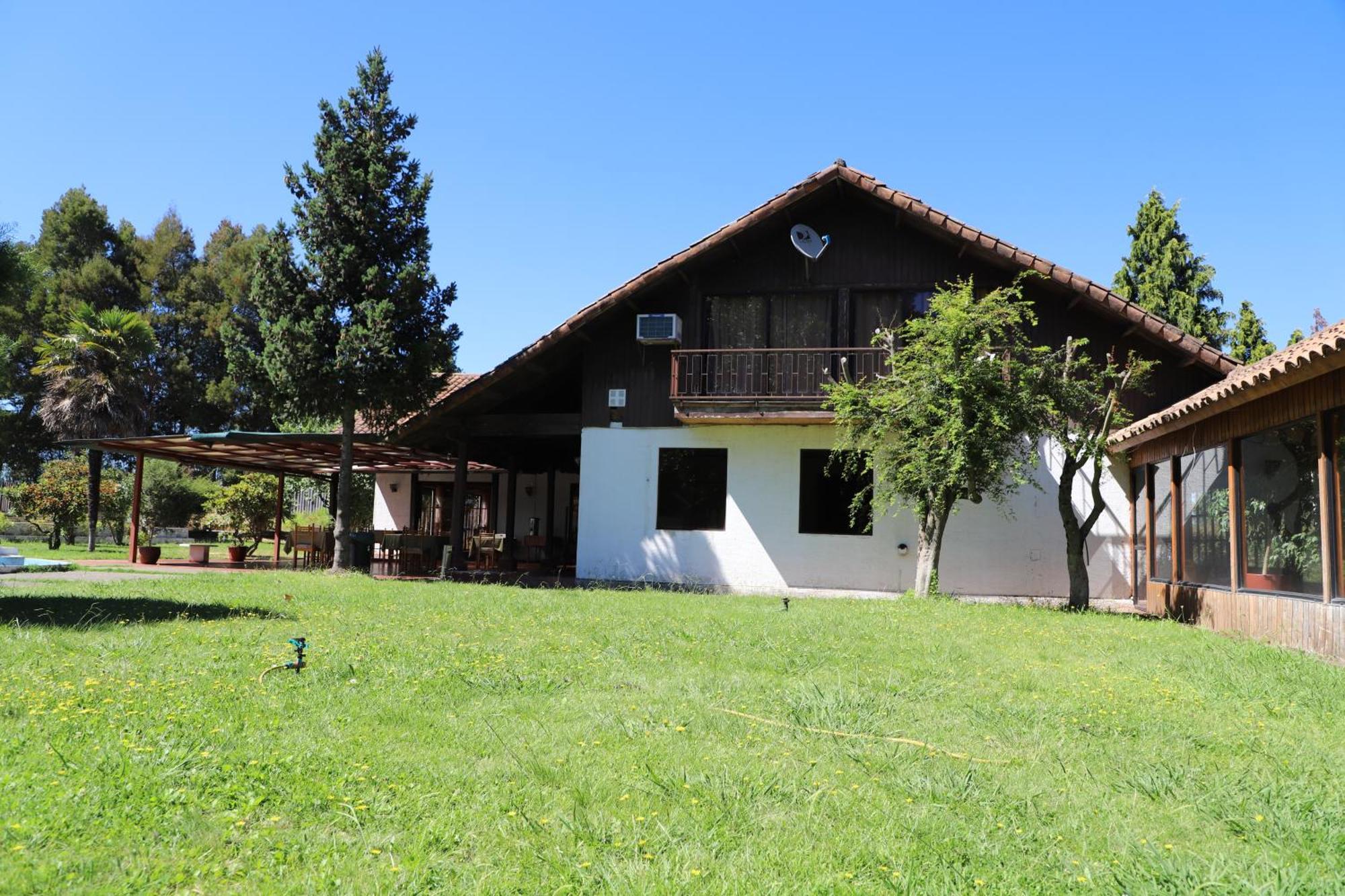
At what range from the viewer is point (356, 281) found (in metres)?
16.3

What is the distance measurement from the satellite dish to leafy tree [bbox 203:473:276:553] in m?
16.8

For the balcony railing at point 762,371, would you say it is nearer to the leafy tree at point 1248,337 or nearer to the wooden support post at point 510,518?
the wooden support post at point 510,518

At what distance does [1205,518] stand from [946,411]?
3236mm

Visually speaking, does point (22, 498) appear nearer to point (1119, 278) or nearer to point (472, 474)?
point (472, 474)

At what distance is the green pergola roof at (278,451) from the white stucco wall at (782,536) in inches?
175

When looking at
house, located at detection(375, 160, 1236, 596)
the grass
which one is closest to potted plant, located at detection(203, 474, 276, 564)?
house, located at detection(375, 160, 1236, 596)

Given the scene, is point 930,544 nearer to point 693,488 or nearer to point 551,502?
point 693,488

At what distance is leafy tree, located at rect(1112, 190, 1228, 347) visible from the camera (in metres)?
26.3

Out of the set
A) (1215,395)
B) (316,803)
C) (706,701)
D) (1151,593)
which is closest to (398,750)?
(316,803)

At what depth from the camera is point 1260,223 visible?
52.3 ft

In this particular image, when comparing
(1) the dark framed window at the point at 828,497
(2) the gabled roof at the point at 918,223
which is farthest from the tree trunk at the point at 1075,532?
(1) the dark framed window at the point at 828,497

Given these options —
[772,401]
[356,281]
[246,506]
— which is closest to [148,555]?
[246,506]

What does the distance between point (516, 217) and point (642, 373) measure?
3.32 m

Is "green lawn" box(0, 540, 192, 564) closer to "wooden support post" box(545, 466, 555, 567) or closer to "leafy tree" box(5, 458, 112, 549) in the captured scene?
"leafy tree" box(5, 458, 112, 549)
